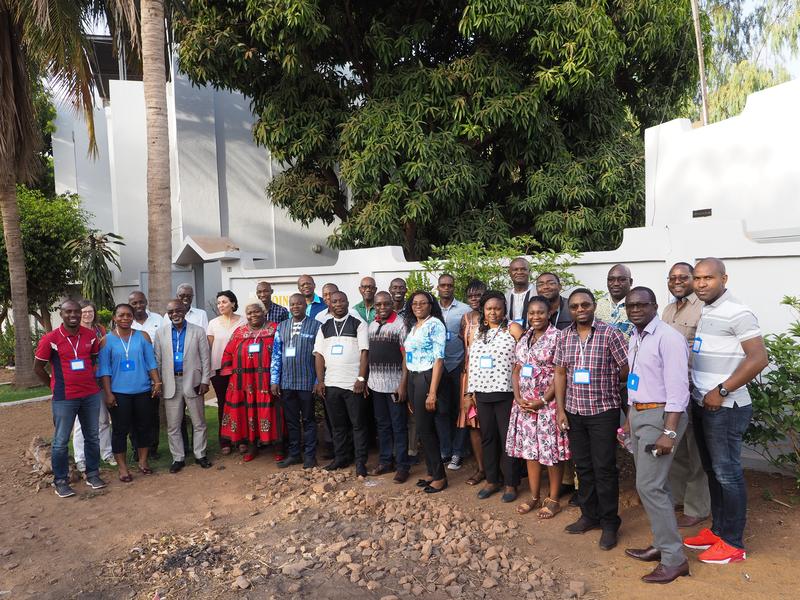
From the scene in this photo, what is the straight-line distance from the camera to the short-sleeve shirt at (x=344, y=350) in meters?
5.50

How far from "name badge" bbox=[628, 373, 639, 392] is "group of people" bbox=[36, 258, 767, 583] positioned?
12mm

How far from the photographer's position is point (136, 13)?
8117 mm

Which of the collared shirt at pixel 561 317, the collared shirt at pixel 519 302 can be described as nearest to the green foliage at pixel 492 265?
the collared shirt at pixel 519 302

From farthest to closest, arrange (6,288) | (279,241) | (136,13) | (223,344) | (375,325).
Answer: (279,241) → (6,288) → (136,13) → (223,344) → (375,325)

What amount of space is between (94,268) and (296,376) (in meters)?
10.0

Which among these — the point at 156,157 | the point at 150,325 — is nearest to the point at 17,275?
the point at 156,157

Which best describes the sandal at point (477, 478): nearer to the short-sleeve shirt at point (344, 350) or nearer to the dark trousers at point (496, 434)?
the dark trousers at point (496, 434)

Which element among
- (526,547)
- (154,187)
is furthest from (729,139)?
(154,187)

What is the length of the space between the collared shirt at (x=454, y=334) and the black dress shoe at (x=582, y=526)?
69.0 inches

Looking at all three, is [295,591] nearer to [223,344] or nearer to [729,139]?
[223,344]

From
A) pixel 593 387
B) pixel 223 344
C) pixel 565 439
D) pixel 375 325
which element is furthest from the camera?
pixel 223 344

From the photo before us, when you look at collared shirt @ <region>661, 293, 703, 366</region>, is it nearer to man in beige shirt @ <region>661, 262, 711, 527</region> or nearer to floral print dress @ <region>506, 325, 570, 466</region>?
man in beige shirt @ <region>661, 262, 711, 527</region>

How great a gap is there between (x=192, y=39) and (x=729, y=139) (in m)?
7.86

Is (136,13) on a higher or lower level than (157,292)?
higher
